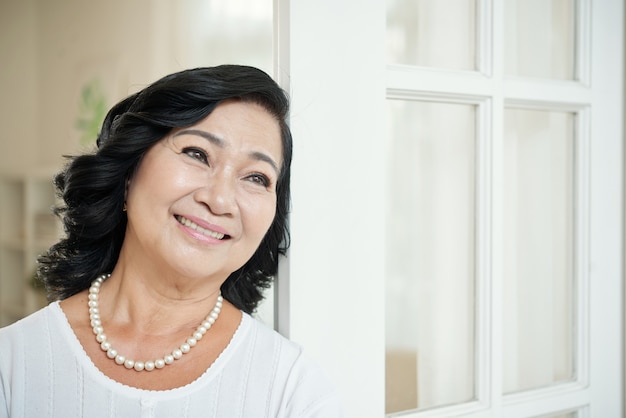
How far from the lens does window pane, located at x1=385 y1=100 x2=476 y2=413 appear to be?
1.33m

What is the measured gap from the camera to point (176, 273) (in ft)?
3.52

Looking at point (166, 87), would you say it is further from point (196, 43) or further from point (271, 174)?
point (196, 43)

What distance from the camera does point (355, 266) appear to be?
3.96 feet

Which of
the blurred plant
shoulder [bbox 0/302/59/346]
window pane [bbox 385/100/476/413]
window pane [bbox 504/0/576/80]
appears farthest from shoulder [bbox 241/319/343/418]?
the blurred plant

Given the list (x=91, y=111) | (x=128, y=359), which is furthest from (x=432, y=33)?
(x=91, y=111)

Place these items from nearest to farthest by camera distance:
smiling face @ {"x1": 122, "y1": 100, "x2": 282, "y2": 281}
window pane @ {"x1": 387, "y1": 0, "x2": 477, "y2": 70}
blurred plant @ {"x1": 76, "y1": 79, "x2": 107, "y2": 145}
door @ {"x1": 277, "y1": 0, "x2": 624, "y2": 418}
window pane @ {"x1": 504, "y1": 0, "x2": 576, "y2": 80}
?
smiling face @ {"x1": 122, "y1": 100, "x2": 282, "y2": 281}, door @ {"x1": 277, "y1": 0, "x2": 624, "y2": 418}, window pane @ {"x1": 387, "y1": 0, "x2": 477, "y2": 70}, window pane @ {"x1": 504, "y1": 0, "x2": 576, "y2": 80}, blurred plant @ {"x1": 76, "y1": 79, "x2": 107, "y2": 145}

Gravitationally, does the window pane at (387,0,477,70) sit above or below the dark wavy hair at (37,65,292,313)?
above

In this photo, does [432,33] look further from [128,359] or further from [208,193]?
[128,359]

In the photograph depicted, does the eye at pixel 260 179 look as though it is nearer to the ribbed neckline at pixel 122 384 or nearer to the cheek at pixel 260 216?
the cheek at pixel 260 216

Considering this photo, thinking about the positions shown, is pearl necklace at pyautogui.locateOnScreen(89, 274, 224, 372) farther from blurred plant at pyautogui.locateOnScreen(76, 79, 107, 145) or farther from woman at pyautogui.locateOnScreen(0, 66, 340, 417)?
blurred plant at pyautogui.locateOnScreen(76, 79, 107, 145)

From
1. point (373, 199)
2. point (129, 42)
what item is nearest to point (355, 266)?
point (373, 199)

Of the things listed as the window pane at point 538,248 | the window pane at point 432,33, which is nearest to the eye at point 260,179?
the window pane at point 432,33

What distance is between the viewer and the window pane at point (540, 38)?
1.45 metres

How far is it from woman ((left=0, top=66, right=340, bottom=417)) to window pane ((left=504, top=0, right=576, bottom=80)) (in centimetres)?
63
